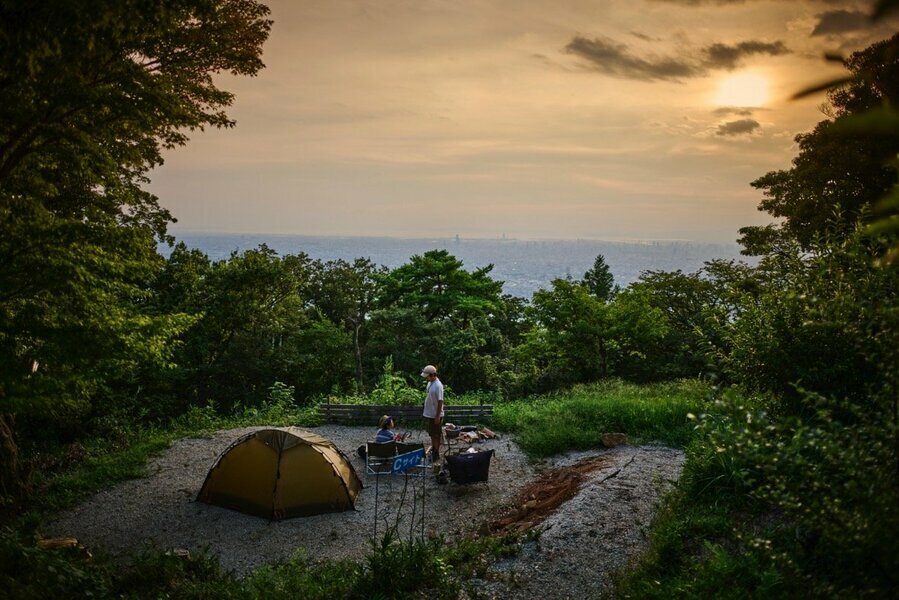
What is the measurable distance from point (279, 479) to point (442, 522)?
3.17 m

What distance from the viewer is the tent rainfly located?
35.9ft

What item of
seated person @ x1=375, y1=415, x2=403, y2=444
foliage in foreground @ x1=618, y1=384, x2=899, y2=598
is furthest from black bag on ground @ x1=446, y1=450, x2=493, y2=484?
foliage in foreground @ x1=618, y1=384, x2=899, y2=598

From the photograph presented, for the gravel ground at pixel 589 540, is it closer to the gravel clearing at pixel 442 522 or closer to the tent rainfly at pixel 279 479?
the gravel clearing at pixel 442 522

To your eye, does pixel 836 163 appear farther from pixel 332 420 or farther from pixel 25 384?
pixel 25 384

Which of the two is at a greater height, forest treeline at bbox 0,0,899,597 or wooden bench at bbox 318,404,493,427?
forest treeline at bbox 0,0,899,597

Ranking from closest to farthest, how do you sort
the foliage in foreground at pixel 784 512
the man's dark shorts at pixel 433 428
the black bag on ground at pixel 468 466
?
the foliage in foreground at pixel 784 512 < the black bag on ground at pixel 468 466 < the man's dark shorts at pixel 433 428

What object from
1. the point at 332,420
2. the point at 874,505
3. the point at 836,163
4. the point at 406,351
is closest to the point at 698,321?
the point at 836,163

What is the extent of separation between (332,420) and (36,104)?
11395 millimetres

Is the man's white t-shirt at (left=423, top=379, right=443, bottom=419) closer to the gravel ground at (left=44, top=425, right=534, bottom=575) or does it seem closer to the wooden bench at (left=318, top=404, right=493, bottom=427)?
the gravel ground at (left=44, top=425, right=534, bottom=575)

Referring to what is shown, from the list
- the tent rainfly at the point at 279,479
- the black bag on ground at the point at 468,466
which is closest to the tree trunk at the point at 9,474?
the tent rainfly at the point at 279,479

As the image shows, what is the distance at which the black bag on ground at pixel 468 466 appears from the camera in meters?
11.7

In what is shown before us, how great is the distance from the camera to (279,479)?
10.9 m

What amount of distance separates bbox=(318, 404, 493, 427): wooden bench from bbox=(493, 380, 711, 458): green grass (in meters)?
0.57

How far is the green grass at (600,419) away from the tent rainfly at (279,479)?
5.16 meters
